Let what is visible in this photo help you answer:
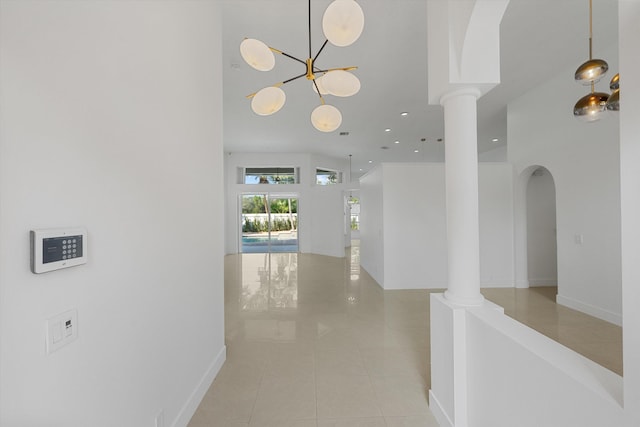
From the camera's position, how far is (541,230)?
554cm

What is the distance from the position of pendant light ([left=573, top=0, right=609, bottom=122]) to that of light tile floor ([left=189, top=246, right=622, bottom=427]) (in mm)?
2423

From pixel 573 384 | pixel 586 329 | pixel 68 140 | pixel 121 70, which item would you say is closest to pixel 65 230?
pixel 68 140

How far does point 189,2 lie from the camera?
7.07ft

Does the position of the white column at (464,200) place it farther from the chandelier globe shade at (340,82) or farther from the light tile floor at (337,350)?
the light tile floor at (337,350)

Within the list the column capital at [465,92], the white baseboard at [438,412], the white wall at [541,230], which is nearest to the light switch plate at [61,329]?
the white baseboard at [438,412]

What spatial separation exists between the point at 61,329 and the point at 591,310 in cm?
582

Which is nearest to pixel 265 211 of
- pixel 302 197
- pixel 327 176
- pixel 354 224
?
pixel 302 197

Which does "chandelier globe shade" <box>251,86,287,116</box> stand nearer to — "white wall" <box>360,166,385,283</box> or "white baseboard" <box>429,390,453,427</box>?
"white baseboard" <box>429,390,453,427</box>

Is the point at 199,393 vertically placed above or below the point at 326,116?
below

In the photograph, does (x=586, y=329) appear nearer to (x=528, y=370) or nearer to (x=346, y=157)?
(x=528, y=370)

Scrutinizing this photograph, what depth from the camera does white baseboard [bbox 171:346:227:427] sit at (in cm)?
189

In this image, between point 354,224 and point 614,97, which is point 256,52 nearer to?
point 614,97

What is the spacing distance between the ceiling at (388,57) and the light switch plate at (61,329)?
312cm

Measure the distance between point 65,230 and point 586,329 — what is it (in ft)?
17.1
